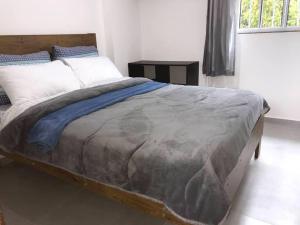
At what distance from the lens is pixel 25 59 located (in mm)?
2387

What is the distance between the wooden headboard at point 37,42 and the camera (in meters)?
2.41

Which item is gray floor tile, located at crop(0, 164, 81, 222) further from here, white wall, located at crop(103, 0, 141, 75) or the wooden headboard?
white wall, located at crop(103, 0, 141, 75)

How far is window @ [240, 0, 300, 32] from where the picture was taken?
3002 mm

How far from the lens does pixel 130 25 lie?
389cm

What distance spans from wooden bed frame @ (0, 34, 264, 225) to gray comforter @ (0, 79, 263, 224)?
0.07 meters

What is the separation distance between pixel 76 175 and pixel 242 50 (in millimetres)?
2716

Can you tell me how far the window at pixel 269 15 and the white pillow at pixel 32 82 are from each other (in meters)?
2.39

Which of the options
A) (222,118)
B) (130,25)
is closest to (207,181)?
(222,118)

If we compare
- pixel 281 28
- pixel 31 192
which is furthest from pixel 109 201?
pixel 281 28

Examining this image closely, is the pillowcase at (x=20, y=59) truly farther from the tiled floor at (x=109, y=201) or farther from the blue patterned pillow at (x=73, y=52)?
the tiled floor at (x=109, y=201)

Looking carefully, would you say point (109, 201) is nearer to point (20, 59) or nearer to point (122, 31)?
point (20, 59)

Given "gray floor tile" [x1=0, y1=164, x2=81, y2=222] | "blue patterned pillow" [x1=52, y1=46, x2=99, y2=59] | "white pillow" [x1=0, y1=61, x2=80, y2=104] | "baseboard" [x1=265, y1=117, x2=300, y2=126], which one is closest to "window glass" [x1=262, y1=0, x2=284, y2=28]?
"baseboard" [x1=265, y1=117, x2=300, y2=126]

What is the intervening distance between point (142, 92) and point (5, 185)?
1.43 m

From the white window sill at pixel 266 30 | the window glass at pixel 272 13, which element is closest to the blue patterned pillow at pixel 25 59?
the white window sill at pixel 266 30
